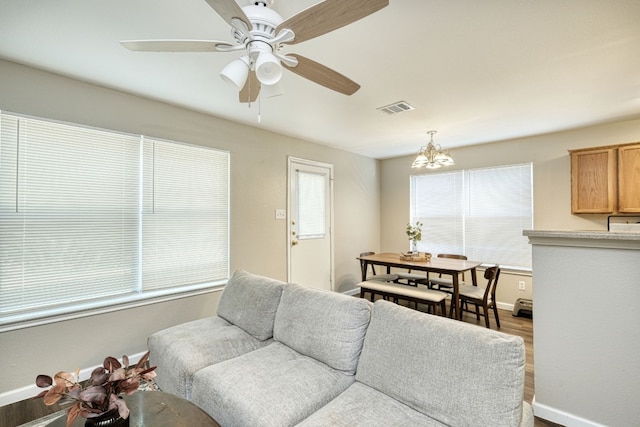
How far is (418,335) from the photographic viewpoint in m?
1.45

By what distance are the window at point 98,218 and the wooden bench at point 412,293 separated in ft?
6.40

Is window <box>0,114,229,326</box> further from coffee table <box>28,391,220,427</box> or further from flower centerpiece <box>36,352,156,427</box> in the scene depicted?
flower centerpiece <box>36,352,156,427</box>

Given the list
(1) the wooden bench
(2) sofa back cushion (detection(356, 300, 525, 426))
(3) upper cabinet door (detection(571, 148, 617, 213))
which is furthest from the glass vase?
(3) upper cabinet door (detection(571, 148, 617, 213))

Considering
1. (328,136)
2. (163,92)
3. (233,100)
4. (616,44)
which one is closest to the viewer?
(616,44)

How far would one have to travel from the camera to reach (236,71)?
4.70 feet

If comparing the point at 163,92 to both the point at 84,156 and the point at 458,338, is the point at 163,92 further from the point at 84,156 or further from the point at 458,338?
the point at 458,338

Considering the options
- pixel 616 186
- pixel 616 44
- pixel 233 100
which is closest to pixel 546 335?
pixel 616 44

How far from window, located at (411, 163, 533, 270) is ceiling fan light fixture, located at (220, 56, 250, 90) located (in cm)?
425

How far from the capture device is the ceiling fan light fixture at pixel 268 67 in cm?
132

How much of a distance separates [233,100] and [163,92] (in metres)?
0.63

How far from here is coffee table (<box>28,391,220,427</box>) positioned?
122 centimetres

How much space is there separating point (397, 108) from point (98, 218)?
303 centimetres

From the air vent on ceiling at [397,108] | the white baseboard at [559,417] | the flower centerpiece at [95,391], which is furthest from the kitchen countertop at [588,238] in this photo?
the flower centerpiece at [95,391]

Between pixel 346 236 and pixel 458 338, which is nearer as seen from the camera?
pixel 458 338
